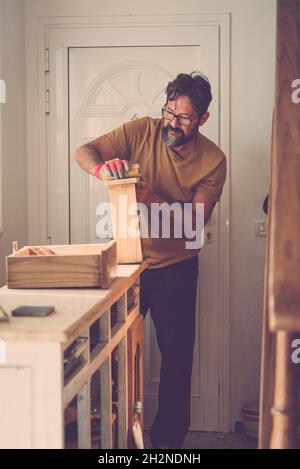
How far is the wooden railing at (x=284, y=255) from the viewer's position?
3.97 ft

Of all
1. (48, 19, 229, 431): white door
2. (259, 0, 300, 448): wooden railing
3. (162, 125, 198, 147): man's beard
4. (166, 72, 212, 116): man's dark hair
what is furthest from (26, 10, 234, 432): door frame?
(259, 0, 300, 448): wooden railing

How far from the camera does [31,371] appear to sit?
1494 millimetres

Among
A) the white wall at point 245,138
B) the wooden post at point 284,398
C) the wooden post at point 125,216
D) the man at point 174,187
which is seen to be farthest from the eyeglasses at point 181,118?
the wooden post at point 284,398

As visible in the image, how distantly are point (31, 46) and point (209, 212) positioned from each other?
1454 millimetres

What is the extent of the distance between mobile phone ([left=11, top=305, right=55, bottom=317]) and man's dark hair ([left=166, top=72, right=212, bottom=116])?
201 cm

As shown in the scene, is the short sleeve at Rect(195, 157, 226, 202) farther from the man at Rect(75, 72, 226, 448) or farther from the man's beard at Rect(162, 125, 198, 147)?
the man's beard at Rect(162, 125, 198, 147)

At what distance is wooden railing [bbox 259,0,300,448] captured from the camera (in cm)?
121

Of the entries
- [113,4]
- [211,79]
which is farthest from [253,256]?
[113,4]

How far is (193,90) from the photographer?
3.42 meters

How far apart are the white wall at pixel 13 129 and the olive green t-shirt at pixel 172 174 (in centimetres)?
55

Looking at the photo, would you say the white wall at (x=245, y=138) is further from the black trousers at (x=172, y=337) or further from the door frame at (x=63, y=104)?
the black trousers at (x=172, y=337)

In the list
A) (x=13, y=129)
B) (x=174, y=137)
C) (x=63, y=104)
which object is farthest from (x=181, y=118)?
(x=13, y=129)

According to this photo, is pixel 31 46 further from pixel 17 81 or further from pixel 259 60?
pixel 259 60

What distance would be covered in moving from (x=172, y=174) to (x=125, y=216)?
2.66 ft
